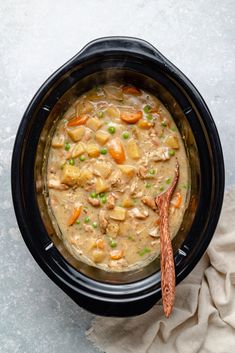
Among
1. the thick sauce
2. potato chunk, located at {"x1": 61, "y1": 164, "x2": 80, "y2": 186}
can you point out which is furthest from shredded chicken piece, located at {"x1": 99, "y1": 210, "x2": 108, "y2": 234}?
potato chunk, located at {"x1": 61, "y1": 164, "x2": 80, "y2": 186}

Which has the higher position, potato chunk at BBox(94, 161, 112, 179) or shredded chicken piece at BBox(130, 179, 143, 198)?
potato chunk at BBox(94, 161, 112, 179)

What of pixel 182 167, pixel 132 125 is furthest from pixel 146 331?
pixel 132 125

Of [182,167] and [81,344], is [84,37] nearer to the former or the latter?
[182,167]

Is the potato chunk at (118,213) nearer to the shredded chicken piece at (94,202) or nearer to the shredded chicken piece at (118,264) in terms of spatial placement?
the shredded chicken piece at (94,202)

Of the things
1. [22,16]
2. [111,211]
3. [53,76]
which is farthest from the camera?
[22,16]

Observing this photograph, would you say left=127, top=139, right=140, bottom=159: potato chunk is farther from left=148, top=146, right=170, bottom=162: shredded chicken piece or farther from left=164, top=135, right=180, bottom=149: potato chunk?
left=164, top=135, right=180, bottom=149: potato chunk

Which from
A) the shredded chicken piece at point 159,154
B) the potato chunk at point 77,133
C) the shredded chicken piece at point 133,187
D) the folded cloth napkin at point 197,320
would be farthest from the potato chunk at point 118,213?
the folded cloth napkin at point 197,320
